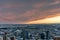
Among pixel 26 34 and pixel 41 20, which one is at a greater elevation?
pixel 41 20

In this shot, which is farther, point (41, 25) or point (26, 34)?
point (41, 25)

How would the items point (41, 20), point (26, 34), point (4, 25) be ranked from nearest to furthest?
point (26, 34)
point (4, 25)
point (41, 20)

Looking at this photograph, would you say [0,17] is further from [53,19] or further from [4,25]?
[53,19]

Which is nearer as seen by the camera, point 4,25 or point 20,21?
point 4,25

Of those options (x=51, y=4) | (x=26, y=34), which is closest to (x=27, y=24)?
(x=26, y=34)

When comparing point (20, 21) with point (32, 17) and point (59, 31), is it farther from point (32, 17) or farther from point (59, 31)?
point (59, 31)

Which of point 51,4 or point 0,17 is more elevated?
point 51,4

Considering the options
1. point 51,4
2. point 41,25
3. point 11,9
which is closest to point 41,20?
point 41,25

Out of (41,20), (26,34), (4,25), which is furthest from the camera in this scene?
(41,20)

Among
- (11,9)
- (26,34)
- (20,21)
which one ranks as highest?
(11,9)
